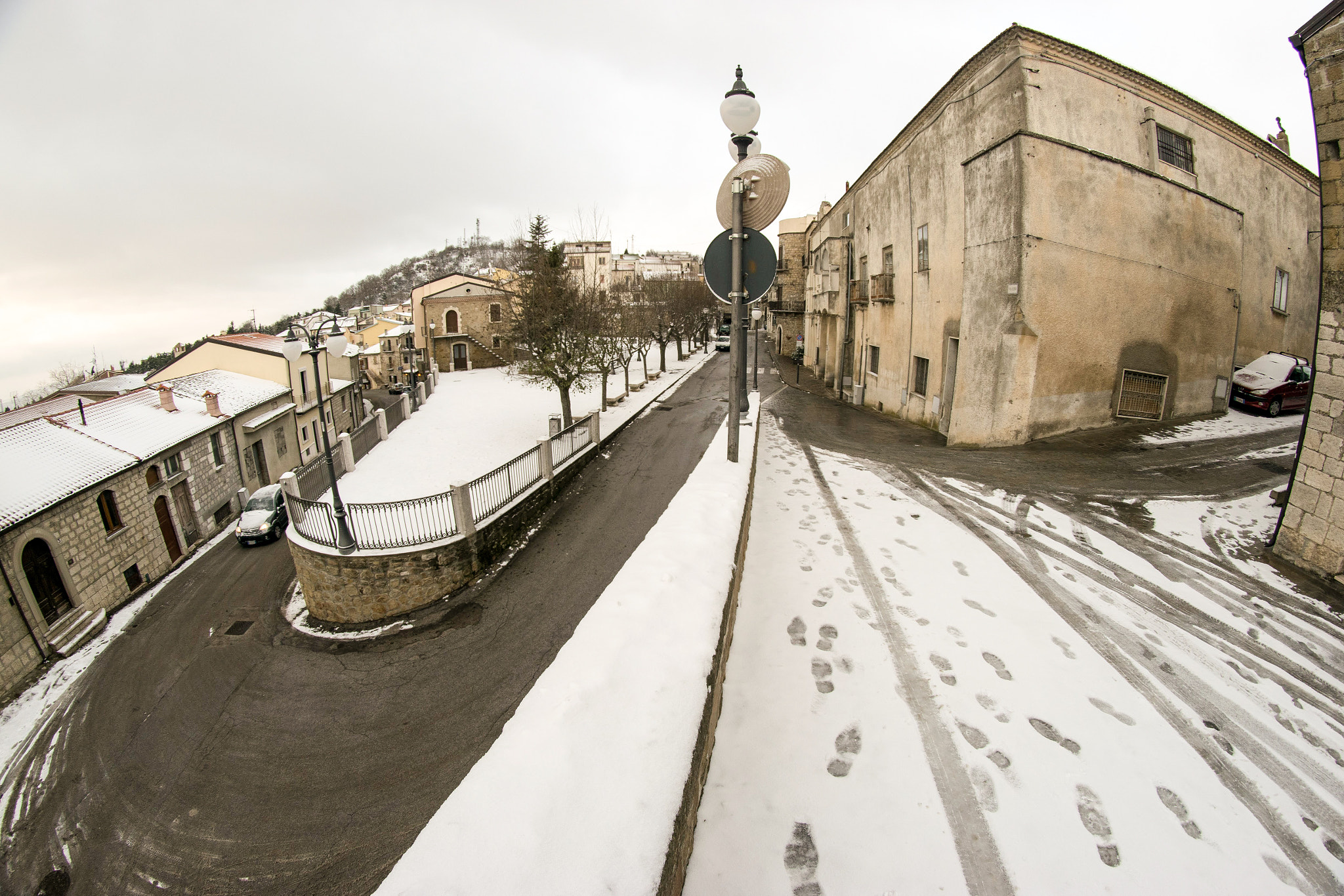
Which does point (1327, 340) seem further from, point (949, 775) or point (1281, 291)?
point (1281, 291)

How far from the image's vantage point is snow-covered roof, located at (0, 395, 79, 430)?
17.7m

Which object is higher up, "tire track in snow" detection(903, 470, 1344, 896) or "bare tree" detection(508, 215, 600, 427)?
"bare tree" detection(508, 215, 600, 427)

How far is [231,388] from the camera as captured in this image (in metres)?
21.9

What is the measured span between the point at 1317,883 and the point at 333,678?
Result: 1074 cm

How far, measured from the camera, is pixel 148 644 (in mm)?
11031

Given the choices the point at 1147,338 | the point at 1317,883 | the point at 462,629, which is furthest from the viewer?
the point at 1147,338

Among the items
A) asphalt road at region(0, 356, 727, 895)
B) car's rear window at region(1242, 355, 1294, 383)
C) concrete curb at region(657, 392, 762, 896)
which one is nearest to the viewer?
concrete curb at region(657, 392, 762, 896)

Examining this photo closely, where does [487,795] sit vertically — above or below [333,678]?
above

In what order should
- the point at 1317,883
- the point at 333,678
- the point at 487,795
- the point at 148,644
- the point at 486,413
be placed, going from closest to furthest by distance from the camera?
the point at 487,795
the point at 1317,883
the point at 333,678
the point at 148,644
the point at 486,413

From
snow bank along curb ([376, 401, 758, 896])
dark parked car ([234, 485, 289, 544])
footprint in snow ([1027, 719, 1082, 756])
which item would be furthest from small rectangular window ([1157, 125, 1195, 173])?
dark parked car ([234, 485, 289, 544])

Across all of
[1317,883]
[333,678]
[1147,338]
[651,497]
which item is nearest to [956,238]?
[1147,338]

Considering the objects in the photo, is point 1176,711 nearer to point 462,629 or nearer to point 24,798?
point 462,629

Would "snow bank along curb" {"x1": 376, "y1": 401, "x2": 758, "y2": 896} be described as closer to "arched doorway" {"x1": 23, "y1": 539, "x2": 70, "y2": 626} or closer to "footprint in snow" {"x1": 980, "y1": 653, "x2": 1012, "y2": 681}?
"footprint in snow" {"x1": 980, "y1": 653, "x2": 1012, "y2": 681}

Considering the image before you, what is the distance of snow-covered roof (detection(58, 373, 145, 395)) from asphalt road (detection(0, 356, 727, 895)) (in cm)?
2200
